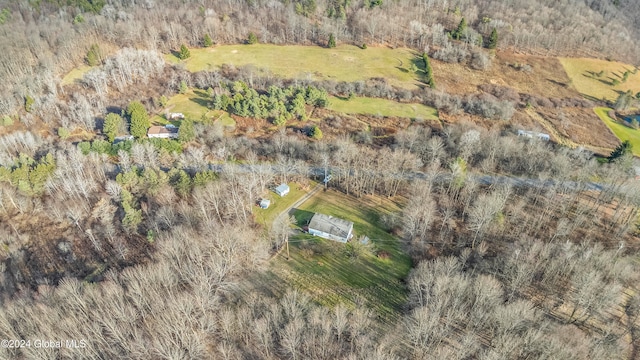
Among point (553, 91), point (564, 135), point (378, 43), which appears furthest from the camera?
point (378, 43)

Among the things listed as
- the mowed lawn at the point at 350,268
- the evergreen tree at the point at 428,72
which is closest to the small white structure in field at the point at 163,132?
the mowed lawn at the point at 350,268

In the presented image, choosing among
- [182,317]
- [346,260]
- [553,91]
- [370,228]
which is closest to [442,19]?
[553,91]

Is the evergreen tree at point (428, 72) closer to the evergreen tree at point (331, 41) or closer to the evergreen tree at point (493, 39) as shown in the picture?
the evergreen tree at point (493, 39)

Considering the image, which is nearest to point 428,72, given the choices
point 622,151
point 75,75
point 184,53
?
point 622,151

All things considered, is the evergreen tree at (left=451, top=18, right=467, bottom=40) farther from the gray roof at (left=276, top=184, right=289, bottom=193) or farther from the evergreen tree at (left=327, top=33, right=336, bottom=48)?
the gray roof at (left=276, top=184, right=289, bottom=193)

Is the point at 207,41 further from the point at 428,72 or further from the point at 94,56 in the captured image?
the point at 428,72

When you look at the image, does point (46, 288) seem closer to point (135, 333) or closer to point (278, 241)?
point (135, 333)
